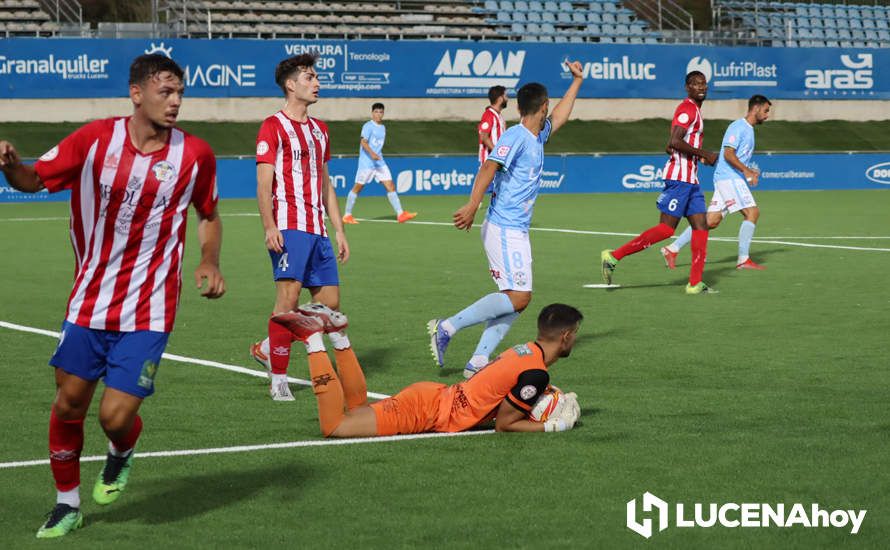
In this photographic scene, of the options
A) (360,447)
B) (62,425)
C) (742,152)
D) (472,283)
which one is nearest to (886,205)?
(742,152)

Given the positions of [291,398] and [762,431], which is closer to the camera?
[762,431]

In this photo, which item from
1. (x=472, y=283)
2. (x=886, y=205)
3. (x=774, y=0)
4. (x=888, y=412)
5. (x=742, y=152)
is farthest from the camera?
(x=774, y=0)

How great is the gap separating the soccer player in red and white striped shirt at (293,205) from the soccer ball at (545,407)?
196 centimetres

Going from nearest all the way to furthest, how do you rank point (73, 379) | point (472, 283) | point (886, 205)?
point (73, 379)
point (472, 283)
point (886, 205)

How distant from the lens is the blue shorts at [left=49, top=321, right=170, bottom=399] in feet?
18.1

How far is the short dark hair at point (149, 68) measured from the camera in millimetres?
5590

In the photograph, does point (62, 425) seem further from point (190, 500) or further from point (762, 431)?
point (762, 431)

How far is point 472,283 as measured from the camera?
15477 millimetres

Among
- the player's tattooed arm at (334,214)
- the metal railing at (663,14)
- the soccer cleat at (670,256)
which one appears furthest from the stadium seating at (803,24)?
the player's tattooed arm at (334,214)

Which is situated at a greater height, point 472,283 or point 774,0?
point 774,0

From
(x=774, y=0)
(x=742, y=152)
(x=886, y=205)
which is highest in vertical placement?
(x=774, y=0)

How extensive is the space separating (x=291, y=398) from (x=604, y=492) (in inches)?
Answer: 123

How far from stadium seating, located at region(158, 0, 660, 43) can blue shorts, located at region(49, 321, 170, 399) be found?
35.5 meters

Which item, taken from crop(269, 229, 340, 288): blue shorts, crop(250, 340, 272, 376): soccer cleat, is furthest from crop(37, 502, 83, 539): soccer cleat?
crop(250, 340, 272, 376): soccer cleat
